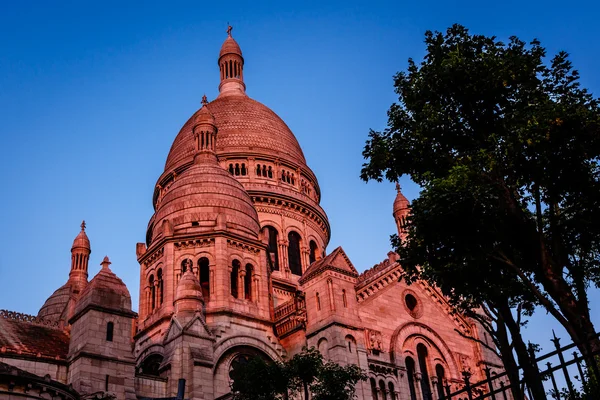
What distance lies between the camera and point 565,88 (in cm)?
1608

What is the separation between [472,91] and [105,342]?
606 inches

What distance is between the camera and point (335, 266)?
30781 mm

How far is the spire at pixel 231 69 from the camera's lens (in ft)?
199

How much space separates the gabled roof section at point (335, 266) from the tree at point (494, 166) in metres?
13.2

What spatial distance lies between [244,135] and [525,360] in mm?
38488

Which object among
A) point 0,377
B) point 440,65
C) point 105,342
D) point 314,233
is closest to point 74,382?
point 105,342

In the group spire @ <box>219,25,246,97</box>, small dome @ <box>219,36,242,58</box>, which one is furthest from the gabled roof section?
small dome @ <box>219,36,242,58</box>

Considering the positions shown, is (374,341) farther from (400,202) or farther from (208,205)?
(400,202)

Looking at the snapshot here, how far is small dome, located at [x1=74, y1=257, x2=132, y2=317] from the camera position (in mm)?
24328

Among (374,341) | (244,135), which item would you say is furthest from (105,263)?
(244,135)

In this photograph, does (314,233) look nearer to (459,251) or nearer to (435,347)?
(435,347)

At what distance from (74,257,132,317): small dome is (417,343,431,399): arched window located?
15.1 metres

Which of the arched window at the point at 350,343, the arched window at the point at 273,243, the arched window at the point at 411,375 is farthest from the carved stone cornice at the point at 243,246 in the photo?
the arched window at the point at 411,375

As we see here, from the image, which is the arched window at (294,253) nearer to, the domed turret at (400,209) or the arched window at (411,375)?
the domed turret at (400,209)
